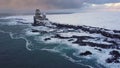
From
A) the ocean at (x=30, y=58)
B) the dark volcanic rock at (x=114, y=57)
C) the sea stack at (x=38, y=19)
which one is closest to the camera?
the ocean at (x=30, y=58)

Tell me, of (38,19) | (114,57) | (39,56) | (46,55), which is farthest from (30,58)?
(38,19)

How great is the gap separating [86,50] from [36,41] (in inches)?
942

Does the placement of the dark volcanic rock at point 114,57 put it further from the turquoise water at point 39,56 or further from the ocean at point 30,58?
the ocean at point 30,58

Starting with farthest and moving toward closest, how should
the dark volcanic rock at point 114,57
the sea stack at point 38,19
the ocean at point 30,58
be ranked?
the sea stack at point 38,19 < the dark volcanic rock at point 114,57 < the ocean at point 30,58

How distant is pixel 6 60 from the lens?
5906 cm

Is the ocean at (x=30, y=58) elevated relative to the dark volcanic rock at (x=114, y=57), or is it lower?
lower

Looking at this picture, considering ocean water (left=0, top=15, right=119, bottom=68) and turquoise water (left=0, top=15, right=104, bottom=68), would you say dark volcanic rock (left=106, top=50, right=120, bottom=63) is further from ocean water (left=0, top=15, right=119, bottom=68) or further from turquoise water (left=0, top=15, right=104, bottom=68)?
turquoise water (left=0, top=15, right=104, bottom=68)

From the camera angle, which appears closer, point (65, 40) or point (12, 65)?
point (12, 65)

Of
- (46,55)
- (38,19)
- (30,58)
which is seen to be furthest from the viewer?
(38,19)

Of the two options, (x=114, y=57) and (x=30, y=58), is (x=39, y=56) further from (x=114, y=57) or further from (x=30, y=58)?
(x=114, y=57)

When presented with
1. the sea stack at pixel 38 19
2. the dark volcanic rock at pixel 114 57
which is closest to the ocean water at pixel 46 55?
the dark volcanic rock at pixel 114 57

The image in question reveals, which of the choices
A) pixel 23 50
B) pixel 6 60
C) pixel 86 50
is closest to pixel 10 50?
pixel 23 50

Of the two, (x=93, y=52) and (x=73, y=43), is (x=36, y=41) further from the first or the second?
(x=93, y=52)

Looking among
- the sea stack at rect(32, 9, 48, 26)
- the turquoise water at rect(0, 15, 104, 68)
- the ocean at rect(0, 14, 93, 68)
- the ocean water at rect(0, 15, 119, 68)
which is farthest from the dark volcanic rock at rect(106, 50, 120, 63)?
the sea stack at rect(32, 9, 48, 26)
